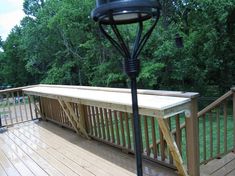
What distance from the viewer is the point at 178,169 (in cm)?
262

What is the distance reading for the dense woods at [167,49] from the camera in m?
7.85

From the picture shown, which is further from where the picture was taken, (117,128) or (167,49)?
(167,49)

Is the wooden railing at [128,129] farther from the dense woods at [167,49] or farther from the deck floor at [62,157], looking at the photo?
the dense woods at [167,49]

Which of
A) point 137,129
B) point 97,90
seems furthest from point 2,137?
point 137,129

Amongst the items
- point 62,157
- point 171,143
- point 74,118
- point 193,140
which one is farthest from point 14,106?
point 193,140

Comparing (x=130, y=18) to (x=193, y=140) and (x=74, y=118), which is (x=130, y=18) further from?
(x=74, y=118)

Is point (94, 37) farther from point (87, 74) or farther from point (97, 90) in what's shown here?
point (97, 90)

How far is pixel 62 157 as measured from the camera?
354 cm

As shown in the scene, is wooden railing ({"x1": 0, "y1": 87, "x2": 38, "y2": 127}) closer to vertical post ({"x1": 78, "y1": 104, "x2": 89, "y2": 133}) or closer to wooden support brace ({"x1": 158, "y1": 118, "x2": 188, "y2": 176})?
vertical post ({"x1": 78, "y1": 104, "x2": 89, "y2": 133})

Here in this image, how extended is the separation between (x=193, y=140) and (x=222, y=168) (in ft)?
2.71

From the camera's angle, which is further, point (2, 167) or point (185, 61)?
point (185, 61)

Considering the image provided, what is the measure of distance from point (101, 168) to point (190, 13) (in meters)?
7.22

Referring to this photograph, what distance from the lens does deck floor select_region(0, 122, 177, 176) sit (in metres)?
3.01

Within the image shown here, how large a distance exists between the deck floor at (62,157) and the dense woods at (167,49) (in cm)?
422
